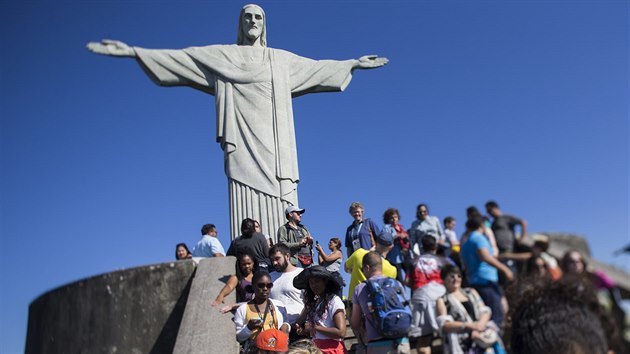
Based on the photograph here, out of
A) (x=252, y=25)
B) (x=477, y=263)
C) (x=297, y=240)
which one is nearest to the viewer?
(x=477, y=263)

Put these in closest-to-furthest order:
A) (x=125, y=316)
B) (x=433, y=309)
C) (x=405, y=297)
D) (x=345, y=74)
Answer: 1. (x=433, y=309)
2. (x=405, y=297)
3. (x=125, y=316)
4. (x=345, y=74)

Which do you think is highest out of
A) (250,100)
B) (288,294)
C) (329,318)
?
(250,100)

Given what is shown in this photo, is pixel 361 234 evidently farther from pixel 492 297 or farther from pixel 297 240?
pixel 492 297

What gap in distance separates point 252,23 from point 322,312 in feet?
21.7

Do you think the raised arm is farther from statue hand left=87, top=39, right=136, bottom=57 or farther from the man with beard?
the man with beard

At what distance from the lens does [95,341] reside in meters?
6.53

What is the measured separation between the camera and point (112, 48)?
9.25m

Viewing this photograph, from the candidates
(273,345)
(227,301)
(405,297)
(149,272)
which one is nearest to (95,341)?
(149,272)

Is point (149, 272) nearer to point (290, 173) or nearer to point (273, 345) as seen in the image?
point (273, 345)

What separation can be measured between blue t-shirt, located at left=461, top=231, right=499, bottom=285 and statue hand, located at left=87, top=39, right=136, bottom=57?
7.29 m

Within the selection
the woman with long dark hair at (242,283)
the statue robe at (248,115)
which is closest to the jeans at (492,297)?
the woman with long dark hair at (242,283)

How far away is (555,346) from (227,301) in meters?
4.58

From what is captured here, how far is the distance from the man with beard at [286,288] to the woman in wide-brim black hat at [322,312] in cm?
22

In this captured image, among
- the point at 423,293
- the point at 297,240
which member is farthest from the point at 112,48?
the point at 423,293
